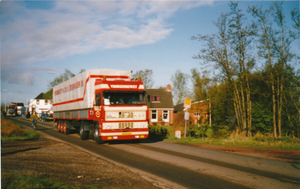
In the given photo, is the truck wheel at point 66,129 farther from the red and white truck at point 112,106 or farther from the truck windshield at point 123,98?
the truck windshield at point 123,98

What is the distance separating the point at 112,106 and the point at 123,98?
0.77 meters

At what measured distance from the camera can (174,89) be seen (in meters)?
65.1

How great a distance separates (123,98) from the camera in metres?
13.5

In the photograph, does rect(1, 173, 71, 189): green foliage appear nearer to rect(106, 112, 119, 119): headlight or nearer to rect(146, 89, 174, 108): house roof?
rect(106, 112, 119, 119): headlight

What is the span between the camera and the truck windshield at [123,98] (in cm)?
1333

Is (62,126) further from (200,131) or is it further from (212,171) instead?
(212,171)

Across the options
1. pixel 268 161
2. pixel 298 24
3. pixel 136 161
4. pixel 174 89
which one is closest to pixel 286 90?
pixel 298 24

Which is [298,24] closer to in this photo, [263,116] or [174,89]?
[263,116]

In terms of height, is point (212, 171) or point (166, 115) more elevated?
point (166, 115)

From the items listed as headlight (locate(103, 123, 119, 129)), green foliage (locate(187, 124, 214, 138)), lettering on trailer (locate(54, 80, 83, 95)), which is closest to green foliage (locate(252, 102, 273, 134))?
green foliage (locate(187, 124, 214, 138))

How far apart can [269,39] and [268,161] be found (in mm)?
13069

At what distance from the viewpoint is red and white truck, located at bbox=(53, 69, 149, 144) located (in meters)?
13.1

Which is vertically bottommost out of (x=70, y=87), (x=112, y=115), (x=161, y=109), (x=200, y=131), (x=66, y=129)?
(x=200, y=131)

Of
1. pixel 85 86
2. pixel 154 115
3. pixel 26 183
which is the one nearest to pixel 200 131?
pixel 85 86
